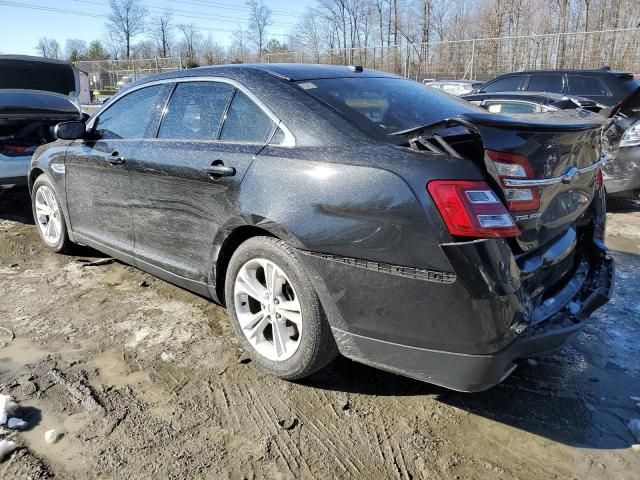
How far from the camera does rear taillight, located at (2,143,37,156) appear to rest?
20.7 feet

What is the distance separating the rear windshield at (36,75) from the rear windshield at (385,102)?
27.3 feet

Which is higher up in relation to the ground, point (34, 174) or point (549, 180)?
point (549, 180)

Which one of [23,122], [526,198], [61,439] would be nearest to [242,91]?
[526,198]

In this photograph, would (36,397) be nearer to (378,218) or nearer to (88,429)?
(88,429)

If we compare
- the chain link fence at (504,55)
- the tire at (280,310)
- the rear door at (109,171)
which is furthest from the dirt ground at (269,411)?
the chain link fence at (504,55)

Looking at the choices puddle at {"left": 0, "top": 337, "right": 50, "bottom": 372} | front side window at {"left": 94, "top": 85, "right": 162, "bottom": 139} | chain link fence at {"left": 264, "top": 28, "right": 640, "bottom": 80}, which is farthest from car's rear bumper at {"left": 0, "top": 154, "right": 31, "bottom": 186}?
chain link fence at {"left": 264, "top": 28, "right": 640, "bottom": 80}

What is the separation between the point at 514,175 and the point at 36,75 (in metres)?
10.0

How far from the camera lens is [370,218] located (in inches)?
90.1

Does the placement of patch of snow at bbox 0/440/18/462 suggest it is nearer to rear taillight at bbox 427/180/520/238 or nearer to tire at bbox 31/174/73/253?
rear taillight at bbox 427/180/520/238

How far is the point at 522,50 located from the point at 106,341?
21182 mm

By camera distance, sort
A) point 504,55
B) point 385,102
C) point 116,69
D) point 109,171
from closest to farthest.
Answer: point 385,102 < point 109,171 < point 504,55 < point 116,69

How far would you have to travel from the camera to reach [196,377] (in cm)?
295

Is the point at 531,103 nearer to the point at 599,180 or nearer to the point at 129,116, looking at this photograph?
the point at 599,180

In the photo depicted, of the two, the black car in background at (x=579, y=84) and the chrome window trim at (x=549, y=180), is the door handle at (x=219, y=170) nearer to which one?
the chrome window trim at (x=549, y=180)
